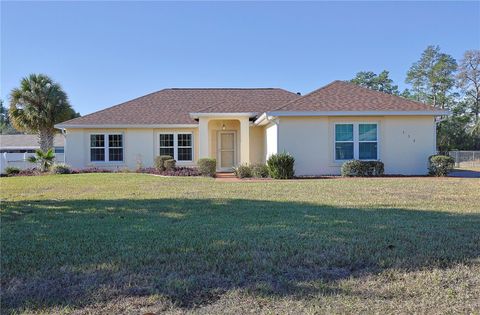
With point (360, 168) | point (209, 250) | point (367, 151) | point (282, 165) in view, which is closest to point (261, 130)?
point (282, 165)

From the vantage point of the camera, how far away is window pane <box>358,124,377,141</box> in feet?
60.8

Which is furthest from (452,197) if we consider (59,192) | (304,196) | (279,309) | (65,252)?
(59,192)

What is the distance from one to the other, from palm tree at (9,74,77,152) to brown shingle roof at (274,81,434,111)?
17.4m

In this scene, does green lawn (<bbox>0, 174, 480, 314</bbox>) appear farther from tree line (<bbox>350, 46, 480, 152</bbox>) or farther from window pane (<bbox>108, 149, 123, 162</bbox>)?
tree line (<bbox>350, 46, 480, 152</bbox>)

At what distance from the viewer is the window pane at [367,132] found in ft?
60.8

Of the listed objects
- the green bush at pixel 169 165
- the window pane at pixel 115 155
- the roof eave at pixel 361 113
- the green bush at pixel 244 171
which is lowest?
the green bush at pixel 244 171

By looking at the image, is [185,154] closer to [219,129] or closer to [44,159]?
[219,129]

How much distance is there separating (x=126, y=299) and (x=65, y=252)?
73.9 inches

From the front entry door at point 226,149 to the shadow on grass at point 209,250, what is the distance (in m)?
15.2

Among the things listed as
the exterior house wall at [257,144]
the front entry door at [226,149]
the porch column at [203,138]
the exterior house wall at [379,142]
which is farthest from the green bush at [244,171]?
the front entry door at [226,149]

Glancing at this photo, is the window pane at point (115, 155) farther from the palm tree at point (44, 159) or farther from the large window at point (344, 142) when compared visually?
the large window at point (344, 142)

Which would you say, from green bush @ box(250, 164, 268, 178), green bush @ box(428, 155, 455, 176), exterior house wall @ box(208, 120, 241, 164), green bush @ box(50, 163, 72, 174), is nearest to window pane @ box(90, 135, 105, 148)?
green bush @ box(50, 163, 72, 174)

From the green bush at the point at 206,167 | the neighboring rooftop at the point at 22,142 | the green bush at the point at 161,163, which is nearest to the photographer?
the green bush at the point at 206,167

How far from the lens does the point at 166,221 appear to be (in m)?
7.37
